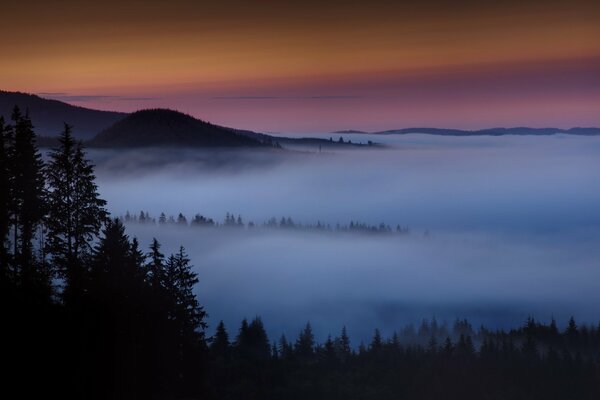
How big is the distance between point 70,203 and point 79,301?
1024 centimetres

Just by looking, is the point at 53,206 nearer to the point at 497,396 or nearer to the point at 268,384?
the point at 268,384

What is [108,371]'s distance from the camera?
35375 mm

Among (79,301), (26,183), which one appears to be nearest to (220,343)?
(26,183)

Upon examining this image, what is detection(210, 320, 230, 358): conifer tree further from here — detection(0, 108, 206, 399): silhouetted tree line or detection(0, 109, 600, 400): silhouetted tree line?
detection(0, 108, 206, 399): silhouetted tree line

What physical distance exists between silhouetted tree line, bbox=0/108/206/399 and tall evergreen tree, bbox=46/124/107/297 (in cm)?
7

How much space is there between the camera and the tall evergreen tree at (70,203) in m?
43.7

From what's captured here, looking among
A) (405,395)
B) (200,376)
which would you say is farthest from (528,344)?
(200,376)

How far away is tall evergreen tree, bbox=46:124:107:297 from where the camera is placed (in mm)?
43688

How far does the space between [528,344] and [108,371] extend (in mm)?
152288

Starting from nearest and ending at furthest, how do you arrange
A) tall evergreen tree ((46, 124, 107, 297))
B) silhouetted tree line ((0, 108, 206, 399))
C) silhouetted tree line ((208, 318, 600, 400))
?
1. silhouetted tree line ((0, 108, 206, 399))
2. tall evergreen tree ((46, 124, 107, 297))
3. silhouetted tree line ((208, 318, 600, 400))

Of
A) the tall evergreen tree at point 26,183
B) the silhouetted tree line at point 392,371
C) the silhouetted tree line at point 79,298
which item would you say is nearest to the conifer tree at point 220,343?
the silhouetted tree line at point 392,371

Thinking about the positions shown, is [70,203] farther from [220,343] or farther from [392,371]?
[392,371]

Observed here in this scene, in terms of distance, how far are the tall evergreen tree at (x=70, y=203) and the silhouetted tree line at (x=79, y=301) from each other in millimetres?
66

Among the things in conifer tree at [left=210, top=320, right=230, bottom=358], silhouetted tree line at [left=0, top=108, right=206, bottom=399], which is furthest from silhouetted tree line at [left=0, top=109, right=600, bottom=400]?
conifer tree at [left=210, top=320, right=230, bottom=358]
